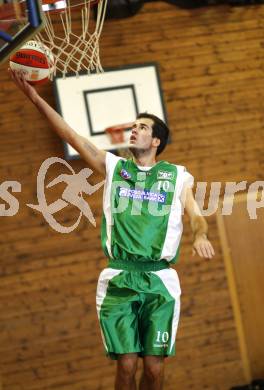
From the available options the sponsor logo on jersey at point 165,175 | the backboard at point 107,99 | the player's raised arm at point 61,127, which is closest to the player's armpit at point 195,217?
the sponsor logo on jersey at point 165,175

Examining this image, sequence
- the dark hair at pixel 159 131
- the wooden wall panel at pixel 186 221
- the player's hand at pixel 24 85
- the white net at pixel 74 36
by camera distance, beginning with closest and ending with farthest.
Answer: the player's hand at pixel 24 85 < the dark hair at pixel 159 131 < the white net at pixel 74 36 < the wooden wall panel at pixel 186 221

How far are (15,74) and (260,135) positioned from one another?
14.8ft

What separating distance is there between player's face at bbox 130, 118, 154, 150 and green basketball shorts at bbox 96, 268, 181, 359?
3.03ft

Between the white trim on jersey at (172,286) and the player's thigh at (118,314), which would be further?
the white trim on jersey at (172,286)

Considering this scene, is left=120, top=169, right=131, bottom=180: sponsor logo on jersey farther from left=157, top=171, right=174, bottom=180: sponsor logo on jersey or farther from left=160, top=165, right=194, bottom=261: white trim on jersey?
left=160, top=165, right=194, bottom=261: white trim on jersey

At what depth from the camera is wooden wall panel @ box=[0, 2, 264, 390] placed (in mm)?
7438

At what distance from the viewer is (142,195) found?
4641 mm

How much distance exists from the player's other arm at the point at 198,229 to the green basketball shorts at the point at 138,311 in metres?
0.41

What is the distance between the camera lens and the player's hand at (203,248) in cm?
407

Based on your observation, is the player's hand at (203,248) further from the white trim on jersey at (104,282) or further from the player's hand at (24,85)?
the player's hand at (24,85)

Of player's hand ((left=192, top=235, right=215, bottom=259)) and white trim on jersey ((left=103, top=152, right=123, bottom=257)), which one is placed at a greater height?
white trim on jersey ((left=103, top=152, right=123, bottom=257))

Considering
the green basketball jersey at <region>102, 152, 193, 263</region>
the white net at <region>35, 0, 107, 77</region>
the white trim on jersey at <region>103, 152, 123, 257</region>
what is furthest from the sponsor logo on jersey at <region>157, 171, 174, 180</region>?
the white net at <region>35, 0, 107, 77</region>

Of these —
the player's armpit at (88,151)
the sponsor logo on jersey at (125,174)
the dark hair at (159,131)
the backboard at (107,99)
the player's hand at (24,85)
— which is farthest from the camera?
the backboard at (107,99)

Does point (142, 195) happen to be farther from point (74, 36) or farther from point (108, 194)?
point (74, 36)
